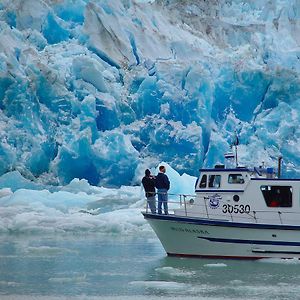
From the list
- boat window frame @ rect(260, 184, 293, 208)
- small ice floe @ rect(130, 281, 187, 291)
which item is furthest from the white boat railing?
small ice floe @ rect(130, 281, 187, 291)

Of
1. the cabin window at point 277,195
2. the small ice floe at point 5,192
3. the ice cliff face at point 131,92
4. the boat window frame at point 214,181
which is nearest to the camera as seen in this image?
the cabin window at point 277,195

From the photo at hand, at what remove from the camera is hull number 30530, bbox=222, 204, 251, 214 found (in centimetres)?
1150

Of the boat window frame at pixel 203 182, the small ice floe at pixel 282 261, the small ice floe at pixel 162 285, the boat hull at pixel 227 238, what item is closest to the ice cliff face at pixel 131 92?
the boat window frame at pixel 203 182

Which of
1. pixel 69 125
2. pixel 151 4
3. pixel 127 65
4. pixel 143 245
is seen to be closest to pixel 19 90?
pixel 69 125

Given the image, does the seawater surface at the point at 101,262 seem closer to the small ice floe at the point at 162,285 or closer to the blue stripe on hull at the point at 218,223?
the small ice floe at the point at 162,285

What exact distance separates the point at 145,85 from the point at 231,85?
2.91 metres

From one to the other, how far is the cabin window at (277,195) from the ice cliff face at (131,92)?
30.6ft

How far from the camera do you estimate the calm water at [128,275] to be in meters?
8.08

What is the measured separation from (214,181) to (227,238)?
1.00 metres

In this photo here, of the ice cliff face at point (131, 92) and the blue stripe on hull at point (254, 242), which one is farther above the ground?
the ice cliff face at point (131, 92)

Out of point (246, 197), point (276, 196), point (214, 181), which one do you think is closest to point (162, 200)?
point (214, 181)

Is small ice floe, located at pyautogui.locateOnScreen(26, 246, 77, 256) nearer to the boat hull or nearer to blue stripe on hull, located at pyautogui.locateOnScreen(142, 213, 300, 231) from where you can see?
the boat hull

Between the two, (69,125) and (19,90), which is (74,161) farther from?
(19,90)

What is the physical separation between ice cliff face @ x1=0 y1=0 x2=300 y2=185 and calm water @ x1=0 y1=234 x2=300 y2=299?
23.6 ft
